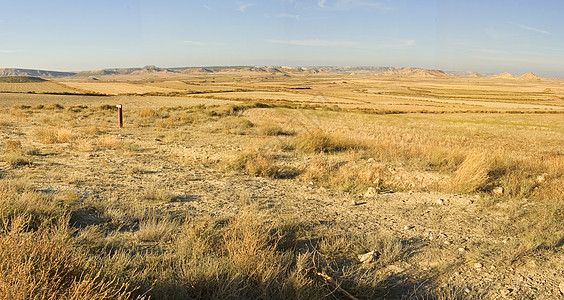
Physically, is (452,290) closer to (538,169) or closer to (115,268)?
(115,268)

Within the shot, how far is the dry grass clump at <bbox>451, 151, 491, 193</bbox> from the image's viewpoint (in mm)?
8070

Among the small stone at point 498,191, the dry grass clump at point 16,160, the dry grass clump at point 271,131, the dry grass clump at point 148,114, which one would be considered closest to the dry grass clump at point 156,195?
the dry grass clump at point 16,160

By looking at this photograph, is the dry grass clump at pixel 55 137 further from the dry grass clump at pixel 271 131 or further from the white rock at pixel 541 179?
the white rock at pixel 541 179

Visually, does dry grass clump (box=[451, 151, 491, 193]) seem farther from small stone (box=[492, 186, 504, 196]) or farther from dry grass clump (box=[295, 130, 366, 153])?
dry grass clump (box=[295, 130, 366, 153])

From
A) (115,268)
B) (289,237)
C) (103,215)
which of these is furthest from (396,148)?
(115,268)

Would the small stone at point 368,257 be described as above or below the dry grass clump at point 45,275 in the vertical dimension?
below

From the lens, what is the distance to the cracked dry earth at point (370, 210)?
4395mm

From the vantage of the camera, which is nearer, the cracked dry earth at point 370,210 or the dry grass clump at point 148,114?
the cracked dry earth at point 370,210

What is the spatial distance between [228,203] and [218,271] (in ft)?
10.8

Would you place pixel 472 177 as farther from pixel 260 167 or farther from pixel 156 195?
pixel 156 195

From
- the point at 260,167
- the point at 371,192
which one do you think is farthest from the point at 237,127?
the point at 371,192

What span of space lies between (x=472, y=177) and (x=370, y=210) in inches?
112

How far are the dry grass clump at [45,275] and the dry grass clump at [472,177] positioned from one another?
23.8 feet

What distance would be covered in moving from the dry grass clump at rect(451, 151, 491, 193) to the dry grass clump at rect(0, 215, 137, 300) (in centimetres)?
726
